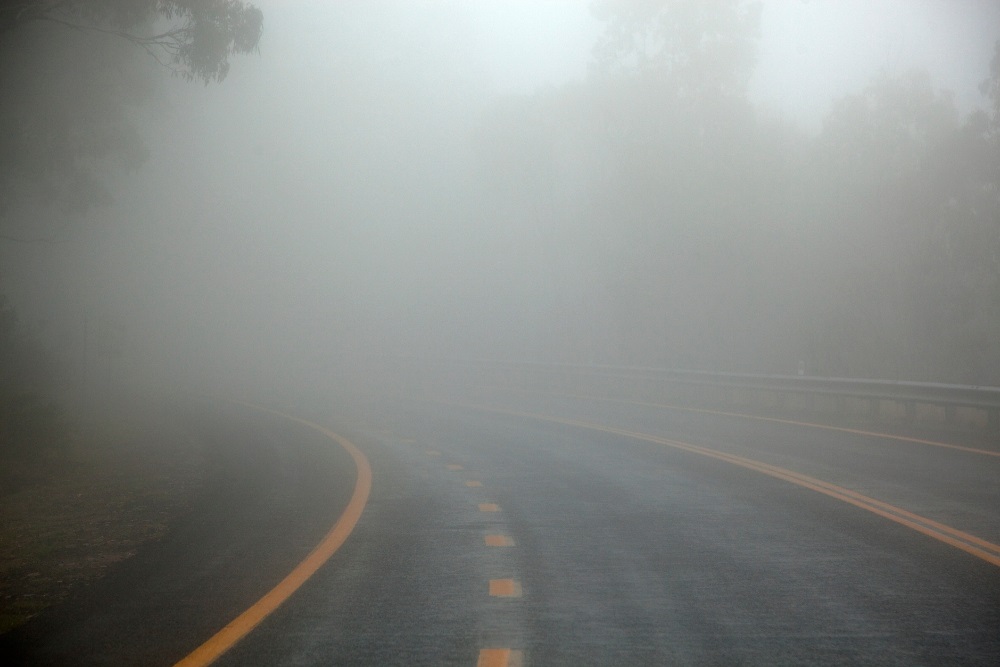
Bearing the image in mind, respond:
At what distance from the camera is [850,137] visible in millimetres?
40375

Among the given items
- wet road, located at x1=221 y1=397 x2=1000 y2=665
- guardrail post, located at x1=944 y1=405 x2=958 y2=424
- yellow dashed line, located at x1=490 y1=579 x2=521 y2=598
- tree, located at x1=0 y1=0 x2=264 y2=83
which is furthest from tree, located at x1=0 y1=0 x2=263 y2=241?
yellow dashed line, located at x1=490 y1=579 x2=521 y2=598

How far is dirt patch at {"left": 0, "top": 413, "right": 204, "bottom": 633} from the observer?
7152mm

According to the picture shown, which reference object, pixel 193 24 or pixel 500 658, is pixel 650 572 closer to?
pixel 500 658

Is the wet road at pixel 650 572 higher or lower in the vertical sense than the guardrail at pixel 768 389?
lower

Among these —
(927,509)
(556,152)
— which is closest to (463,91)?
(556,152)

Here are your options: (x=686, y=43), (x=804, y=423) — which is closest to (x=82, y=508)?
(x=804, y=423)

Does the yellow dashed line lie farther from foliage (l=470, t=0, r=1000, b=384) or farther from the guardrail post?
foliage (l=470, t=0, r=1000, b=384)

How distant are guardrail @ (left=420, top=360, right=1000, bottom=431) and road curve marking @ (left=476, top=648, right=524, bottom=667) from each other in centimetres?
1331

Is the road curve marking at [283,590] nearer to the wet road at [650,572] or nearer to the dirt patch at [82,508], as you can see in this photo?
the wet road at [650,572]

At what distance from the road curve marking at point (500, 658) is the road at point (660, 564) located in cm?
2

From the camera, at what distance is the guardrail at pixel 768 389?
17156 millimetres

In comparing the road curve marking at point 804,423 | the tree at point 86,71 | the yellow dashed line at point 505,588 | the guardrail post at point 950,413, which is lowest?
the yellow dashed line at point 505,588

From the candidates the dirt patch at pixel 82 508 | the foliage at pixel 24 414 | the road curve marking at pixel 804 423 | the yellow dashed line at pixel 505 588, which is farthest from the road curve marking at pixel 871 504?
→ the foliage at pixel 24 414

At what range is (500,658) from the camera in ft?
16.7
